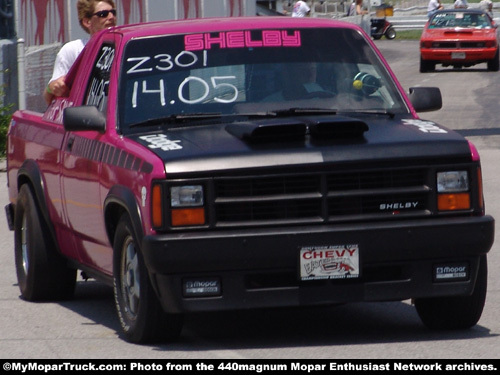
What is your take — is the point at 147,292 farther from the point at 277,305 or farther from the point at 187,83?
the point at 187,83

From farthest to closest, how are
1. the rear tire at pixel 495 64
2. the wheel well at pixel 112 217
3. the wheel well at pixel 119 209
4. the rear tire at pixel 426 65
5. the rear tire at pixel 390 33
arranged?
the rear tire at pixel 390 33, the rear tire at pixel 495 64, the rear tire at pixel 426 65, the wheel well at pixel 112 217, the wheel well at pixel 119 209

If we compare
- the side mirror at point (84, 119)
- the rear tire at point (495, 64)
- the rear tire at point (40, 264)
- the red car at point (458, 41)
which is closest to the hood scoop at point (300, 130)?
the side mirror at point (84, 119)

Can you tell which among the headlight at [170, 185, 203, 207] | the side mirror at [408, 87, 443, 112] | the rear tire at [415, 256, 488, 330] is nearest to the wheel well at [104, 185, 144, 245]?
the headlight at [170, 185, 203, 207]

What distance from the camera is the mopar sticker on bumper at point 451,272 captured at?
670 centimetres

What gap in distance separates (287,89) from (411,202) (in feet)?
3.71

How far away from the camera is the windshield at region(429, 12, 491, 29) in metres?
36.2

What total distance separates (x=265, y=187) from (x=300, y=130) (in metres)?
0.37

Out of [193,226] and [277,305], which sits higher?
[193,226]

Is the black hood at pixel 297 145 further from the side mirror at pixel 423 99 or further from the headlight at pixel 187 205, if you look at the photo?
the side mirror at pixel 423 99

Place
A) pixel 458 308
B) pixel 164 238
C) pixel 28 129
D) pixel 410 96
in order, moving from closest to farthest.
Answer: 1. pixel 164 238
2. pixel 458 308
3. pixel 410 96
4. pixel 28 129

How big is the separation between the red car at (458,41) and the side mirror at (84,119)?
1144 inches

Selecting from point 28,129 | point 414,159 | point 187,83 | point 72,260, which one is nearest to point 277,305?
point 414,159

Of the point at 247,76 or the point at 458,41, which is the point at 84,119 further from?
the point at 458,41

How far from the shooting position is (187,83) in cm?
738
